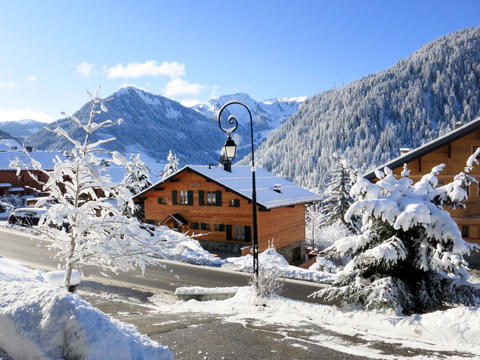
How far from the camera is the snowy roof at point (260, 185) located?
101 feet

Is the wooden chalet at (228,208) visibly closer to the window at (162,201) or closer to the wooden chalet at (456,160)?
the window at (162,201)

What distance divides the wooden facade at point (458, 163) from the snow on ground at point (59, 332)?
74.1 feet

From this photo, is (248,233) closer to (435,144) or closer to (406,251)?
(435,144)

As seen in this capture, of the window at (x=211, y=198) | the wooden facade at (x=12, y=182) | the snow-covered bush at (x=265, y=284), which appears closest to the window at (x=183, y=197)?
the window at (x=211, y=198)

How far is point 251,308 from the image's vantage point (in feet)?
39.3

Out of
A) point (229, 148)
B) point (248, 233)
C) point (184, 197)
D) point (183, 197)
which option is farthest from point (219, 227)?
point (229, 148)

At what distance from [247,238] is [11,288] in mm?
25632

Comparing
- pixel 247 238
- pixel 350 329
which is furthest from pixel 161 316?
pixel 247 238

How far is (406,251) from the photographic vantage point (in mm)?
10539

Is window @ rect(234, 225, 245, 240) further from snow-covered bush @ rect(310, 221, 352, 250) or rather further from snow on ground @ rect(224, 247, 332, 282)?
snow-covered bush @ rect(310, 221, 352, 250)

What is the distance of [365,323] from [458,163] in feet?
66.0

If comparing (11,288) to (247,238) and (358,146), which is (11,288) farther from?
(358,146)

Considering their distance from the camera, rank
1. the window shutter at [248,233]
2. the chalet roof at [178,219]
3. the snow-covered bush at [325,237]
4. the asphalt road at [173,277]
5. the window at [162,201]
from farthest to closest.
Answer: the snow-covered bush at [325,237]
the window at [162,201]
the chalet roof at [178,219]
the window shutter at [248,233]
the asphalt road at [173,277]

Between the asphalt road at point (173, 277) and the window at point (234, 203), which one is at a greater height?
the window at point (234, 203)
